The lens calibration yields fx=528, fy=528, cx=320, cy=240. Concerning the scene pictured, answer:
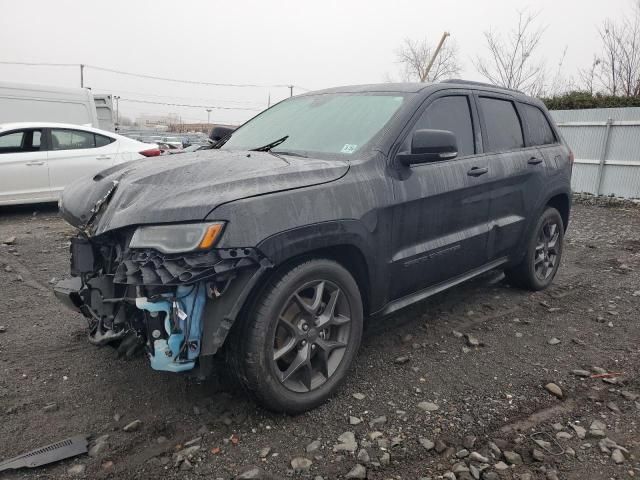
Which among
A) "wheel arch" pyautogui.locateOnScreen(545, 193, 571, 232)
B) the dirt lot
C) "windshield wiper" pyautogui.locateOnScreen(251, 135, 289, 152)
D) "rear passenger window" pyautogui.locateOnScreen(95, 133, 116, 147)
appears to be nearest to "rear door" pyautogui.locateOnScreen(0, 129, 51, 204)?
"rear passenger window" pyautogui.locateOnScreen(95, 133, 116, 147)

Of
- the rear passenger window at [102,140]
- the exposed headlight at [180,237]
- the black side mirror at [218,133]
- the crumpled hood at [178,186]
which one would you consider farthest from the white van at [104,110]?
the exposed headlight at [180,237]

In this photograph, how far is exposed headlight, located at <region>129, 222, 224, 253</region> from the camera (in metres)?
2.39

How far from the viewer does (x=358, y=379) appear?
128 inches

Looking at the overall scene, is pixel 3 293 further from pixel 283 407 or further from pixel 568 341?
pixel 568 341

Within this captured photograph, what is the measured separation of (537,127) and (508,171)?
97 centimetres

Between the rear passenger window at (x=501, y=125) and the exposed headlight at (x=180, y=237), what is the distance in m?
2.53

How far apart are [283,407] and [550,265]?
3452mm

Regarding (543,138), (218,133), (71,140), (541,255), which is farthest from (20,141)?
(541,255)

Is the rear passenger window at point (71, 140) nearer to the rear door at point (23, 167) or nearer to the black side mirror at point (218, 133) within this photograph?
the rear door at point (23, 167)

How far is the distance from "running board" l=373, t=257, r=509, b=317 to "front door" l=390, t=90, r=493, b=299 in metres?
0.04

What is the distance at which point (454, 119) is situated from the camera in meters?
3.85

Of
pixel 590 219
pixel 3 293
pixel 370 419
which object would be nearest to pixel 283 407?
pixel 370 419

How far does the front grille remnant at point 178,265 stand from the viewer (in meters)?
2.35

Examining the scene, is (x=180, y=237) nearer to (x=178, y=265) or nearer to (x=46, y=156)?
(x=178, y=265)
